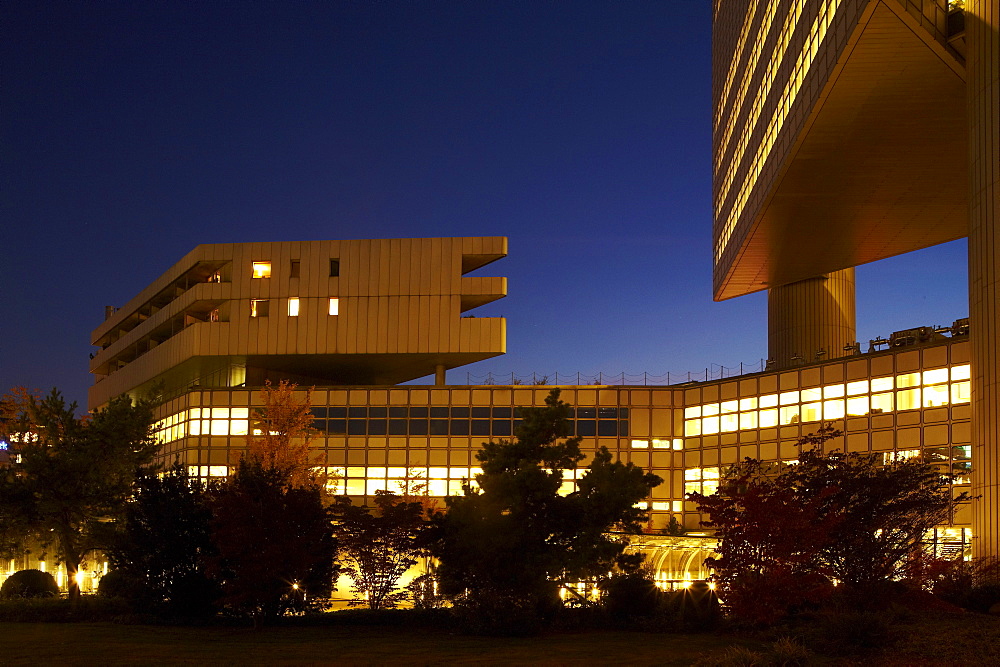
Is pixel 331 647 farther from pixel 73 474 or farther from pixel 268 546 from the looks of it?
pixel 73 474

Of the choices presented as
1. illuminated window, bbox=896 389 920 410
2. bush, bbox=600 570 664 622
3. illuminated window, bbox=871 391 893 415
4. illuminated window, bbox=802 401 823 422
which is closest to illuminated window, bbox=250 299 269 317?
illuminated window, bbox=802 401 823 422

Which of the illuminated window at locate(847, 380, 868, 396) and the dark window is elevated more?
the illuminated window at locate(847, 380, 868, 396)

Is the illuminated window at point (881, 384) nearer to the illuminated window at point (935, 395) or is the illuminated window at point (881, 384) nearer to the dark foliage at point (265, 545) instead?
the illuminated window at point (935, 395)

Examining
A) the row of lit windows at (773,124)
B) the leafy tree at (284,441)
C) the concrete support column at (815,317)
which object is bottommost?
the leafy tree at (284,441)

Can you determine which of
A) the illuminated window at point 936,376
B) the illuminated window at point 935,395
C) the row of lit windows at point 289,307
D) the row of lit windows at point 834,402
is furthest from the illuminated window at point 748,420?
the row of lit windows at point 289,307

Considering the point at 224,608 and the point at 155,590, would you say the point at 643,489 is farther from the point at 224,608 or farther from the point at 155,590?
the point at 155,590

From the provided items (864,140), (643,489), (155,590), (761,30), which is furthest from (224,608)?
(761,30)

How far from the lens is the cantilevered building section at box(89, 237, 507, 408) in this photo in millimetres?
65688

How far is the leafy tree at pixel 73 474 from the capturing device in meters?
40.1

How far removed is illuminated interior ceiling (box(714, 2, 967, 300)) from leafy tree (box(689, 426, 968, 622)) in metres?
16.3

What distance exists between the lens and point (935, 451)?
4641 cm

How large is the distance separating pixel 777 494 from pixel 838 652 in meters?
4.46

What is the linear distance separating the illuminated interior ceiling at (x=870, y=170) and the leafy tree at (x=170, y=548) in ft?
83.4

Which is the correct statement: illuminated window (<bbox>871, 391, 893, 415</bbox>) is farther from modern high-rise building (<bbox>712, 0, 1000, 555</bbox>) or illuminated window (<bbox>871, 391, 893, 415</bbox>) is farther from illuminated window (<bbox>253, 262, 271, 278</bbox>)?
illuminated window (<bbox>253, 262, 271, 278</bbox>)
